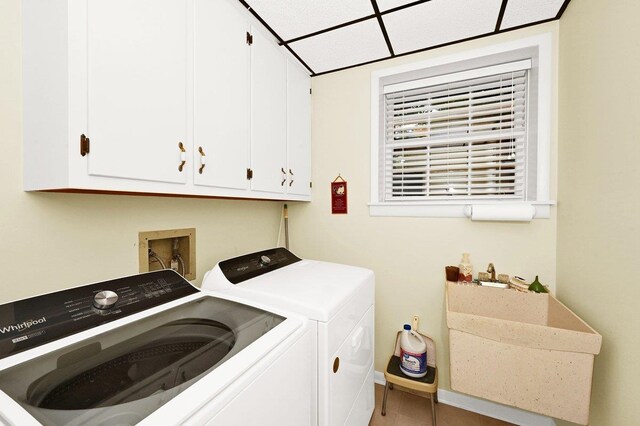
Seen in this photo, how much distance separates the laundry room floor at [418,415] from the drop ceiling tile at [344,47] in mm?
2492

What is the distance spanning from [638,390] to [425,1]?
1945 mm

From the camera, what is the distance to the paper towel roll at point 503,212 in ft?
5.23

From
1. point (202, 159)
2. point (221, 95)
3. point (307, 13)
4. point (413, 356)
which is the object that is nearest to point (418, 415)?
point (413, 356)

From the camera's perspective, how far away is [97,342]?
2.60ft

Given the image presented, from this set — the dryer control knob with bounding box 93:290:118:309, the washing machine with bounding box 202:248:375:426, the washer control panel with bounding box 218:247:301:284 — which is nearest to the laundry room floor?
the washing machine with bounding box 202:248:375:426

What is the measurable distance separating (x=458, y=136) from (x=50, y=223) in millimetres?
2273

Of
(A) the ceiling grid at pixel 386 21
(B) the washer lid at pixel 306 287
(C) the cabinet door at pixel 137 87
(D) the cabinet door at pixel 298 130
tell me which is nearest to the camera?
(C) the cabinet door at pixel 137 87

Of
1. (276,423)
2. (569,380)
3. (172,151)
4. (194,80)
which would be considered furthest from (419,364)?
(194,80)

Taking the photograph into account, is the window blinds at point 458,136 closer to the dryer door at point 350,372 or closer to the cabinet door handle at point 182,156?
the dryer door at point 350,372

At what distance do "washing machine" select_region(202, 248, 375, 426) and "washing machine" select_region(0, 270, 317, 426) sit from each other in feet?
0.20

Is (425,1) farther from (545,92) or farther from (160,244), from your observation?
(160,244)

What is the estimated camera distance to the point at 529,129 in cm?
171

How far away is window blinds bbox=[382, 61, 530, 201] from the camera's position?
5.75ft

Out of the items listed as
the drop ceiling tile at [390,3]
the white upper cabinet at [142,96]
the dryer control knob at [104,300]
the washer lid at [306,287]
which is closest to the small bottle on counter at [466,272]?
the washer lid at [306,287]
